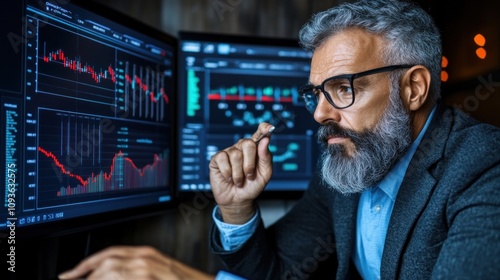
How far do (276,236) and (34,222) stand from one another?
0.69 m

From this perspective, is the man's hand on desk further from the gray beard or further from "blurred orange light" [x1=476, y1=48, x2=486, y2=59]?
"blurred orange light" [x1=476, y1=48, x2=486, y2=59]

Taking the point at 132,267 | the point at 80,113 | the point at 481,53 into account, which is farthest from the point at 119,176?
the point at 481,53

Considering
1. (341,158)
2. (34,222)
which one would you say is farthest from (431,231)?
(34,222)

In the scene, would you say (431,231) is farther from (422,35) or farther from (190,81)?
(190,81)

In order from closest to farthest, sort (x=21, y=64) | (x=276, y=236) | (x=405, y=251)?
(x=21, y=64)
(x=405, y=251)
(x=276, y=236)

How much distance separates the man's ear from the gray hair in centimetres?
2

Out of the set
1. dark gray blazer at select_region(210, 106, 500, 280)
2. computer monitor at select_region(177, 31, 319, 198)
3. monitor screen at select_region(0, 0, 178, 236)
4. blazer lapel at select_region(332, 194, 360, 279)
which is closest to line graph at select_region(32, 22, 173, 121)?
monitor screen at select_region(0, 0, 178, 236)

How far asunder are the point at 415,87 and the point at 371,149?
19 centimetres

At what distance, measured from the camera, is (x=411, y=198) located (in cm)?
106

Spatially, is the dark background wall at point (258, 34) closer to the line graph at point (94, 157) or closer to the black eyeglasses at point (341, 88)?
the line graph at point (94, 157)

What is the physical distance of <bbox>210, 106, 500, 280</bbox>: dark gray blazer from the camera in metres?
0.83

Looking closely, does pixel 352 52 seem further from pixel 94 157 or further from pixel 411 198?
pixel 94 157

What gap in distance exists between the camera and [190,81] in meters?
1.55
